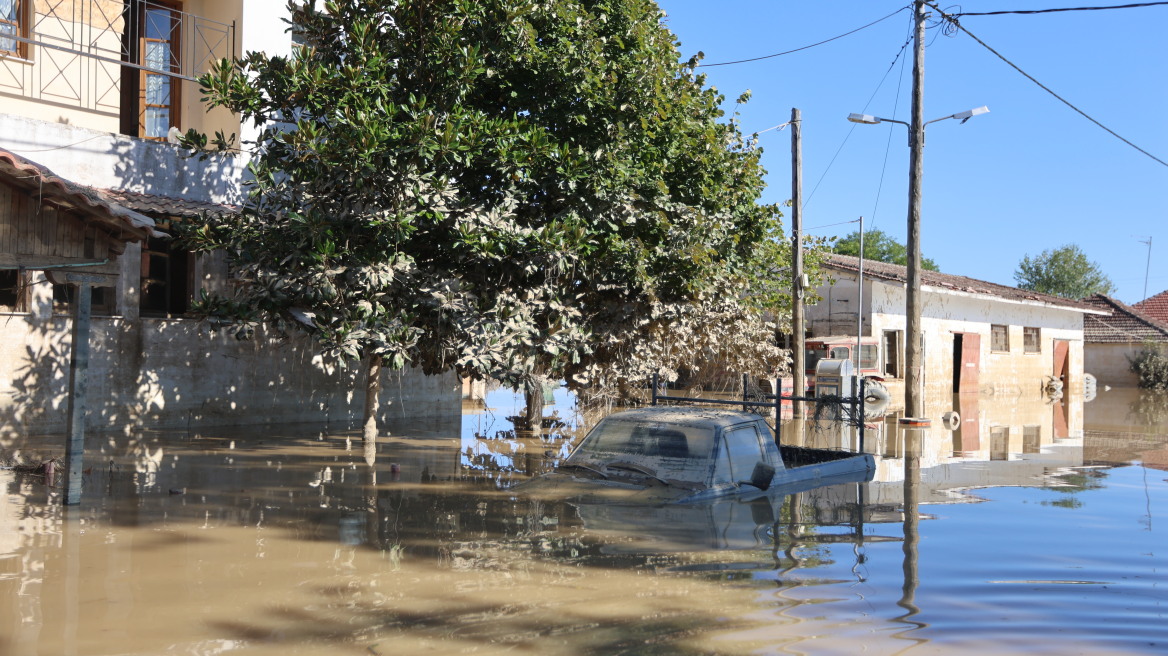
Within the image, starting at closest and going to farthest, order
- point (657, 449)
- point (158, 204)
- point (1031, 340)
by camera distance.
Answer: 1. point (657, 449)
2. point (158, 204)
3. point (1031, 340)

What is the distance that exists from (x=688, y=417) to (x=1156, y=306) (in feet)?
168

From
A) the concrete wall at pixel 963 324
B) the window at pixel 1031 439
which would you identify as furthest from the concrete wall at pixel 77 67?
the concrete wall at pixel 963 324

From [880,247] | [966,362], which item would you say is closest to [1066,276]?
[880,247]

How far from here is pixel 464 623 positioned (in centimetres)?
586

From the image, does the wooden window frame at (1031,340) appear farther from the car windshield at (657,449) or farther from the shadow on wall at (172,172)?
the car windshield at (657,449)

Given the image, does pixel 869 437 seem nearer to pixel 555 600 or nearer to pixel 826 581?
pixel 826 581

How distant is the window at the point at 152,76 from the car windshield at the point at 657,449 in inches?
527

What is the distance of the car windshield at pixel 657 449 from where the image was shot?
8.49m

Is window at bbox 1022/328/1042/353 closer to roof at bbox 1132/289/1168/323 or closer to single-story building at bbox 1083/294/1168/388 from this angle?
single-story building at bbox 1083/294/1168/388

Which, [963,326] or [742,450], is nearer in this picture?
[742,450]

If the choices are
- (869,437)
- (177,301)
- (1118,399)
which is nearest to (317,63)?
(177,301)

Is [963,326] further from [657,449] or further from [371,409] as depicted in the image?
[657,449]

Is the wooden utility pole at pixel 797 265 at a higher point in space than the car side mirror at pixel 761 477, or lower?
higher

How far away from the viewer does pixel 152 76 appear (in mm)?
18672
